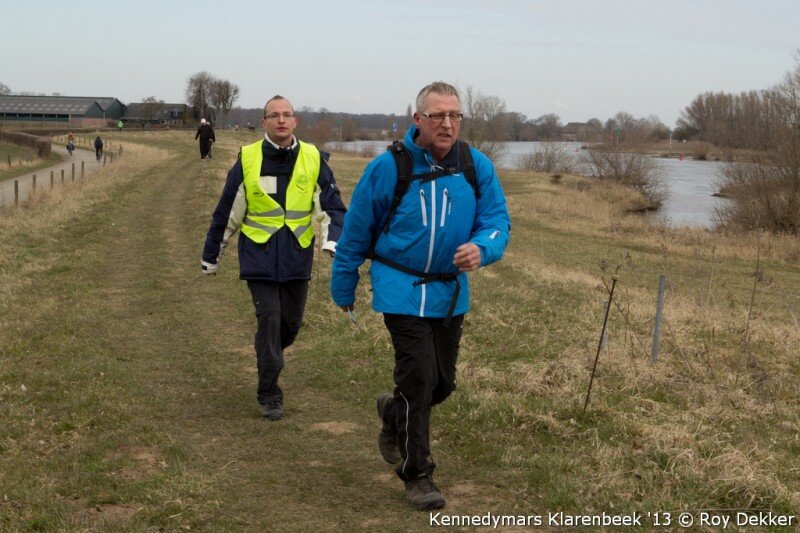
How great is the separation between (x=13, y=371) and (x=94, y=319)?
2.11m

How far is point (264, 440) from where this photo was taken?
18.6 feet

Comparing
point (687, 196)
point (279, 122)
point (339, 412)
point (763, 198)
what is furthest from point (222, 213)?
point (687, 196)

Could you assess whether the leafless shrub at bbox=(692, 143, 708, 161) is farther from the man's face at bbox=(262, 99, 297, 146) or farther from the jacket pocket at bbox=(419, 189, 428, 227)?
the jacket pocket at bbox=(419, 189, 428, 227)

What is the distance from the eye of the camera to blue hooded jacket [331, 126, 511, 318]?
14.4 ft

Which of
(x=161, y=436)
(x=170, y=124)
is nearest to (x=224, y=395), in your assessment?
(x=161, y=436)

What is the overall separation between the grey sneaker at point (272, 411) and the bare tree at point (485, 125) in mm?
59621

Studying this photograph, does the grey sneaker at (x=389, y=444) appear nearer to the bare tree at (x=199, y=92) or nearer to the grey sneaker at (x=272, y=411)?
the grey sneaker at (x=272, y=411)

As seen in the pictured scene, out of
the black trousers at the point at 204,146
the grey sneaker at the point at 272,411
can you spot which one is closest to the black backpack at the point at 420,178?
the grey sneaker at the point at 272,411

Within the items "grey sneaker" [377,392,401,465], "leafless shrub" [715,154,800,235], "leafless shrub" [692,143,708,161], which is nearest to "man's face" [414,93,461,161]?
"grey sneaker" [377,392,401,465]

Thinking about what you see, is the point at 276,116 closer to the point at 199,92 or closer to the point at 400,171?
the point at 400,171

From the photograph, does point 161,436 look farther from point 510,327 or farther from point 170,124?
point 170,124

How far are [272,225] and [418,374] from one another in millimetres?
2092

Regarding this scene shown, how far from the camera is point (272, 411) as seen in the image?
611 cm

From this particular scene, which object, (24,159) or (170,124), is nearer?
(24,159)
